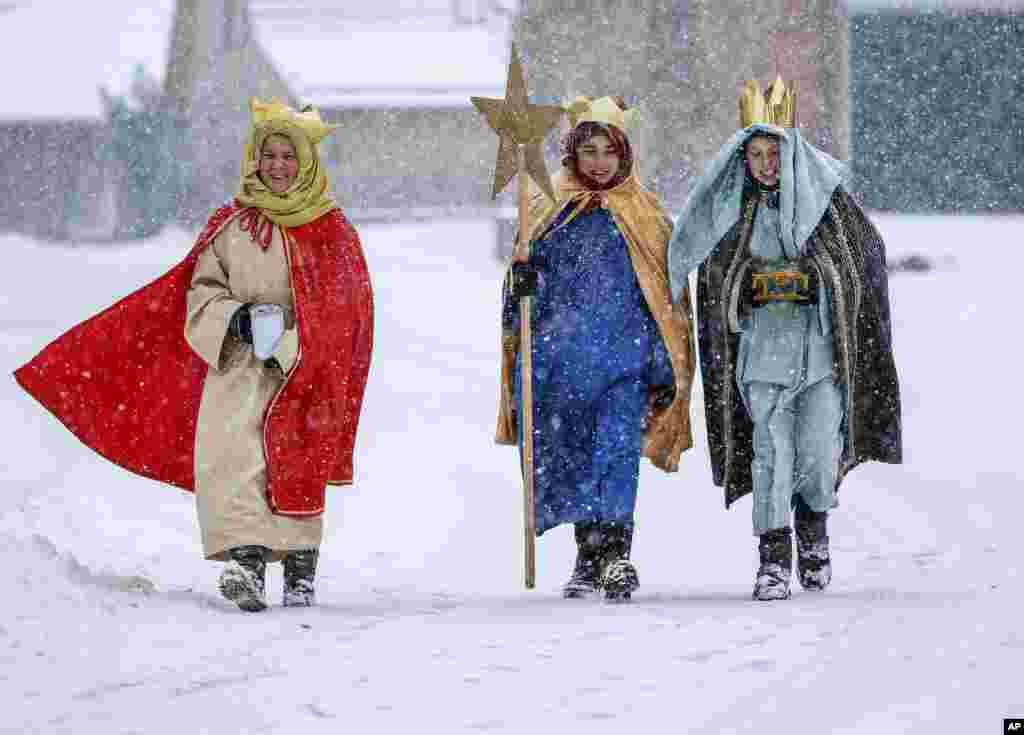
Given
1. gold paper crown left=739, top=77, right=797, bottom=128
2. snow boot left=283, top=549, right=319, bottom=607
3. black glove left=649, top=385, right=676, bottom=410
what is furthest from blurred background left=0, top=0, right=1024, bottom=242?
snow boot left=283, top=549, right=319, bottom=607

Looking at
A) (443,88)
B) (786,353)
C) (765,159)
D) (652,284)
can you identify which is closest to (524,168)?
(652,284)

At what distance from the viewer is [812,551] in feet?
23.3

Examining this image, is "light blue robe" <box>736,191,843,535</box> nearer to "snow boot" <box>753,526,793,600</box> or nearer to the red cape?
"snow boot" <box>753,526,793,600</box>

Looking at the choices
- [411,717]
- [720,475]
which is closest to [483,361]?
[720,475]

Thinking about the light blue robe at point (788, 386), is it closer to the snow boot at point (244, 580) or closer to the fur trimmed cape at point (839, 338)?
the fur trimmed cape at point (839, 338)

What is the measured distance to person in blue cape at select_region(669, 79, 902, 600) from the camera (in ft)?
22.8

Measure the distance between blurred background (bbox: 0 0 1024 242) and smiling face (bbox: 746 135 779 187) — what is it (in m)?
13.5

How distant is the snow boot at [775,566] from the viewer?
674 cm

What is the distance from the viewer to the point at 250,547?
22.3ft

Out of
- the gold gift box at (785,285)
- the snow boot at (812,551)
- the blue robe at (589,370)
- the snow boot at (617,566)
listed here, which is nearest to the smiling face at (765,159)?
the gold gift box at (785,285)

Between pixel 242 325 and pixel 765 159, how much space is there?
2.00 metres

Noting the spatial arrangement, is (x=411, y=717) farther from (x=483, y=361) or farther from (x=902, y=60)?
(x=902, y=60)

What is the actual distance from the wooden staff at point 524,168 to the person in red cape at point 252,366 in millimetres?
588

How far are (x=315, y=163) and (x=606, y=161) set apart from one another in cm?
110
